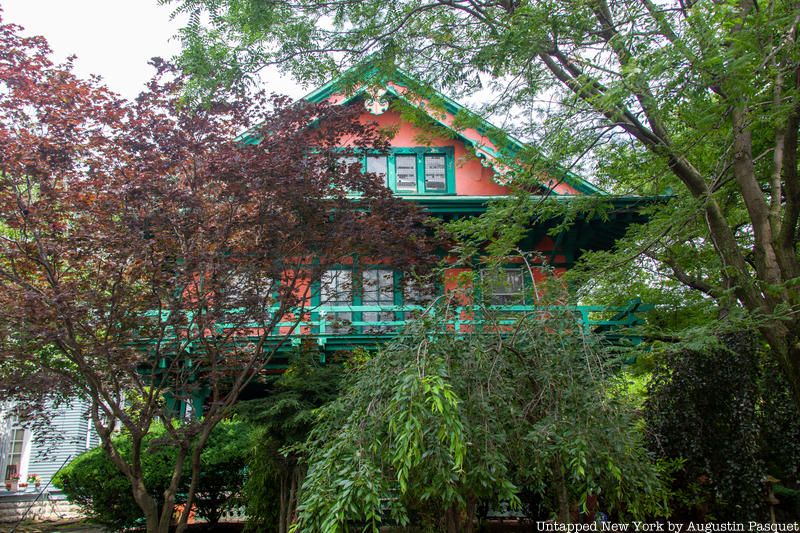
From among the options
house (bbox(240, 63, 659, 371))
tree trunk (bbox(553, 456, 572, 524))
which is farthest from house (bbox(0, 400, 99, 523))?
tree trunk (bbox(553, 456, 572, 524))

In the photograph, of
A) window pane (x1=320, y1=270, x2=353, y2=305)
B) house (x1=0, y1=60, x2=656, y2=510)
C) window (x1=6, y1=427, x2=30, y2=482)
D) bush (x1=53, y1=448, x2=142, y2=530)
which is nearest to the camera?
window pane (x1=320, y1=270, x2=353, y2=305)

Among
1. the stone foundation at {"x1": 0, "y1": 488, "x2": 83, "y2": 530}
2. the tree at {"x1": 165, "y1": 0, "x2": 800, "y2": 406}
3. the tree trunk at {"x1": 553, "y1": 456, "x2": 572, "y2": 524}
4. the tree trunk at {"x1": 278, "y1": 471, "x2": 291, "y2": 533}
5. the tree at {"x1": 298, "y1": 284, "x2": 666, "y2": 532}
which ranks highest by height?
the tree at {"x1": 165, "y1": 0, "x2": 800, "y2": 406}

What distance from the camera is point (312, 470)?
202 inches

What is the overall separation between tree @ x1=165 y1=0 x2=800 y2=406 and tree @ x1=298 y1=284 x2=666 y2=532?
2526mm

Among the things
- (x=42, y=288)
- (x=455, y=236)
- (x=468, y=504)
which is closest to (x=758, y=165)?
(x=455, y=236)

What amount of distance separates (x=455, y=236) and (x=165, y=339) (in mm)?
4633

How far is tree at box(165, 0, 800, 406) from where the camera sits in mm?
6199

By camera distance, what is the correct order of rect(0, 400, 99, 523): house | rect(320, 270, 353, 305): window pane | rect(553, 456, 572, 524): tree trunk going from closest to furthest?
rect(553, 456, 572, 524): tree trunk < rect(320, 270, 353, 305): window pane < rect(0, 400, 99, 523): house

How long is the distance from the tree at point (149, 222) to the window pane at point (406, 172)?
6350 millimetres

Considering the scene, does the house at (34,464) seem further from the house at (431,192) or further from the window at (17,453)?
the house at (431,192)

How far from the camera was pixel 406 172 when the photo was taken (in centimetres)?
1562

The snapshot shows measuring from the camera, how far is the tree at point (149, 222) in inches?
318

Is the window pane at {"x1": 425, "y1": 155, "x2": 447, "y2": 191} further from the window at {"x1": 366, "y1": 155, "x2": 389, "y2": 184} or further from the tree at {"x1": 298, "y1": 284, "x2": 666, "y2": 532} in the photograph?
the tree at {"x1": 298, "y1": 284, "x2": 666, "y2": 532}

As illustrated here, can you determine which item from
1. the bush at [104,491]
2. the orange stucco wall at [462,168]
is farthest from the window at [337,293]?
the bush at [104,491]
